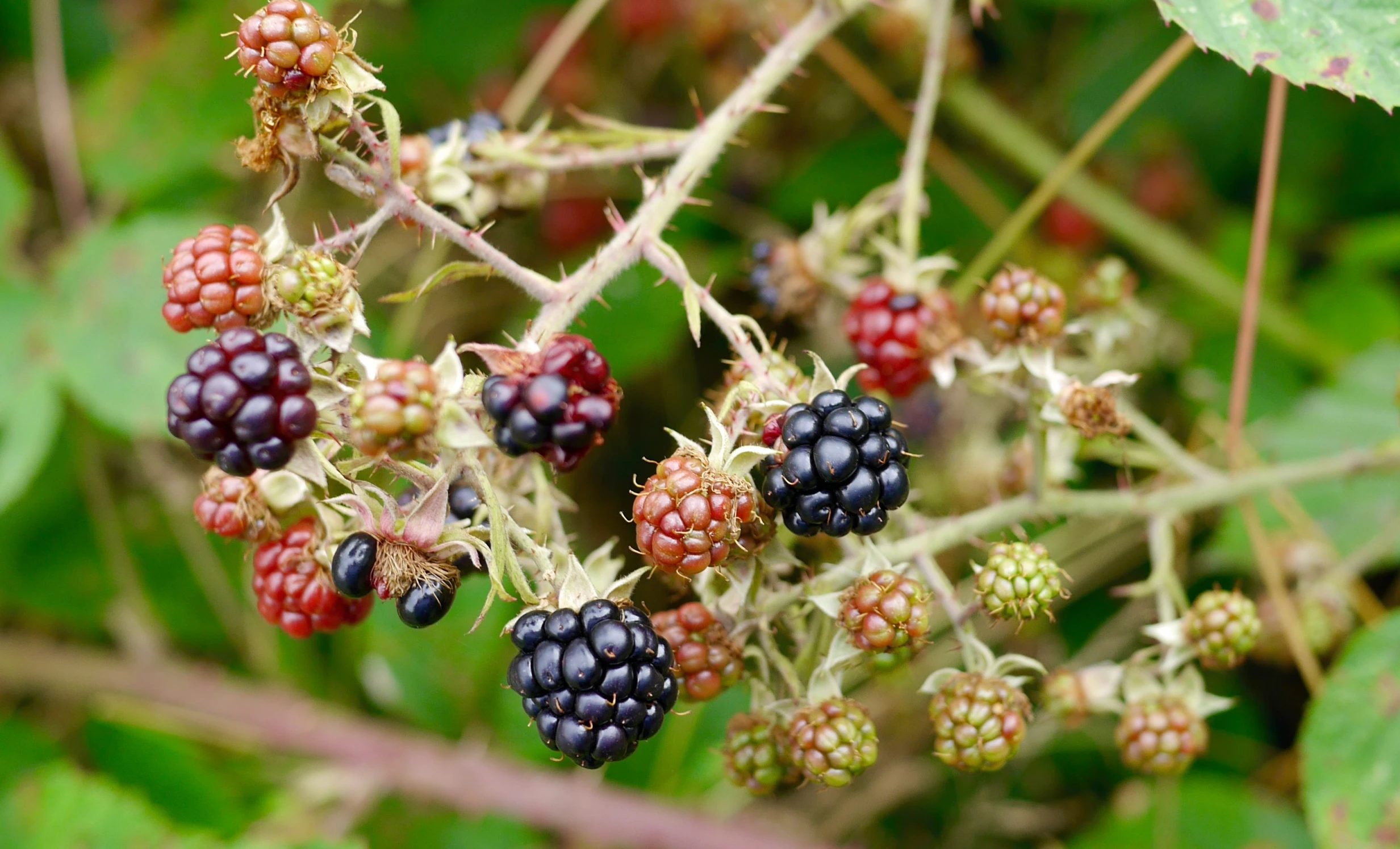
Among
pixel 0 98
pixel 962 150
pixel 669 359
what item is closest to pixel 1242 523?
pixel 962 150

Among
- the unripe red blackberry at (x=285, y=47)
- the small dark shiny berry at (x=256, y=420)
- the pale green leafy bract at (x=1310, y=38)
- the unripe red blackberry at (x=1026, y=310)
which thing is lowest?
the small dark shiny berry at (x=256, y=420)

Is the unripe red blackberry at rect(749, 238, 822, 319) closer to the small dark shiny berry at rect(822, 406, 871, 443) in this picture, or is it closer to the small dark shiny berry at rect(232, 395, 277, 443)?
the small dark shiny berry at rect(822, 406, 871, 443)

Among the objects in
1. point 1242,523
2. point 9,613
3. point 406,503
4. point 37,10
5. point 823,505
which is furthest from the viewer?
point 9,613

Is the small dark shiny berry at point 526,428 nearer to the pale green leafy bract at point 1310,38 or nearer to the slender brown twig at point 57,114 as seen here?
the pale green leafy bract at point 1310,38

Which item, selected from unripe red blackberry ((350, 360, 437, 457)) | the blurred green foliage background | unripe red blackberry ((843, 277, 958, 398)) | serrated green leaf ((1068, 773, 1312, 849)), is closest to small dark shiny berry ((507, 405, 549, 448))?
unripe red blackberry ((350, 360, 437, 457))

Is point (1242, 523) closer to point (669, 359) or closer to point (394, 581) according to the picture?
point (669, 359)

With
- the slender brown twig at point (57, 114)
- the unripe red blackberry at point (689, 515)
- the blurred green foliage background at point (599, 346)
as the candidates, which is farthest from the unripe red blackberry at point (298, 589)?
the slender brown twig at point (57, 114)

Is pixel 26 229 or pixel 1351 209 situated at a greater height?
pixel 1351 209
